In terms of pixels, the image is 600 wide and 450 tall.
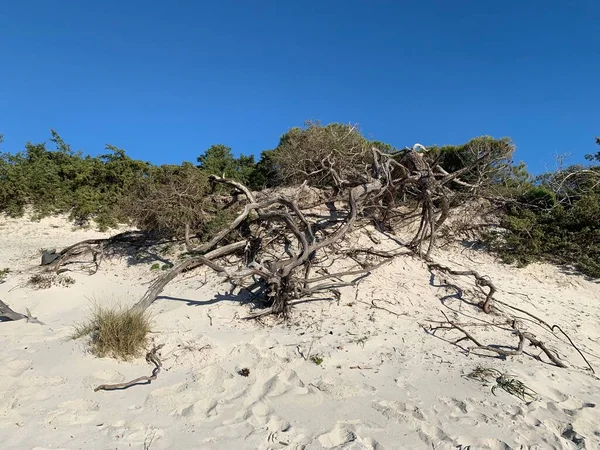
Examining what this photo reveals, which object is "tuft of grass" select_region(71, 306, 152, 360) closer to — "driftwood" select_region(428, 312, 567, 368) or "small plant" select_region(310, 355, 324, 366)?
"small plant" select_region(310, 355, 324, 366)

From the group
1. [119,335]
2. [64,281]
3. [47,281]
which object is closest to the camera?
[119,335]

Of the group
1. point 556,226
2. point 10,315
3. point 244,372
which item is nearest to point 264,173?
point 556,226

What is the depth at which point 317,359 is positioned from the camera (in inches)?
146

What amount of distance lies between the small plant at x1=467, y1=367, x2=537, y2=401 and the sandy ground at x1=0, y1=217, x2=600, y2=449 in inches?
2.4

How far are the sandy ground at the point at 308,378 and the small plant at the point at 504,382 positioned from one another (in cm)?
6

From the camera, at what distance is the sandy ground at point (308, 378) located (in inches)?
102

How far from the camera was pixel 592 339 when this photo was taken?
4680 mm

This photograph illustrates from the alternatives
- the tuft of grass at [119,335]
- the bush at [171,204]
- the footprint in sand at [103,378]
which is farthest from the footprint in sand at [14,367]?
the bush at [171,204]

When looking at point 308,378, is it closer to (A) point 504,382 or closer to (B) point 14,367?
(A) point 504,382

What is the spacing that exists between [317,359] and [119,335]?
1.91m

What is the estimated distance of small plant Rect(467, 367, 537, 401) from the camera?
3145mm

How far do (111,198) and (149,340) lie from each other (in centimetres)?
823

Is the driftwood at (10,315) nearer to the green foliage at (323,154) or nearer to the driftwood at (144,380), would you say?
the driftwood at (144,380)

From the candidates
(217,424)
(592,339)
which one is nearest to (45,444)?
(217,424)
